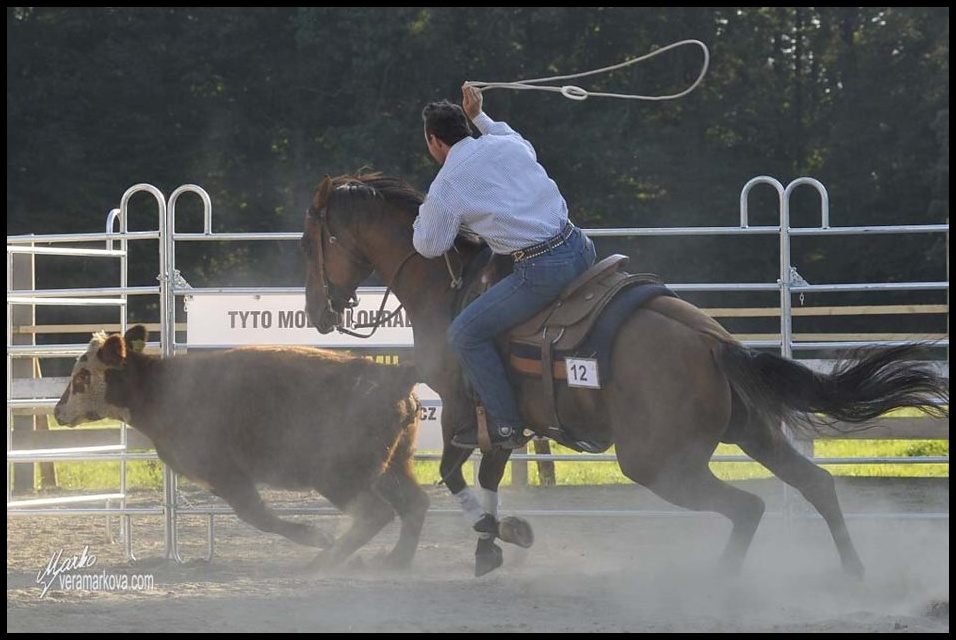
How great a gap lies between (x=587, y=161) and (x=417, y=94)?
3.64 meters

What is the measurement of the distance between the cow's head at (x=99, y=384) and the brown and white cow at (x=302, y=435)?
0.23 m

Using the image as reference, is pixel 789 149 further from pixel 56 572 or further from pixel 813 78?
pixel 56 572

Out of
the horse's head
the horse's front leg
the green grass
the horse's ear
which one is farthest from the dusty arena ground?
the green grass

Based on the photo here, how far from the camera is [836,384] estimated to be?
20.2 feet

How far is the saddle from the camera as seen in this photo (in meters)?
6.16

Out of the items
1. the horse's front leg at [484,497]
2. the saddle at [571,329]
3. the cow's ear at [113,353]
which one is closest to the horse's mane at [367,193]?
the saddle at [571,329]

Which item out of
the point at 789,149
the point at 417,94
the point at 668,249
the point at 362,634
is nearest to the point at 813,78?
the point at 789,149

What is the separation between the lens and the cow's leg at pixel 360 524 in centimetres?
768

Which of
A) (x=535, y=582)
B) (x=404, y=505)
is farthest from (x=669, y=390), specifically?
(x=404, y=505)

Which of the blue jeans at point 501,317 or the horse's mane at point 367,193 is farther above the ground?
the horse's mane at point 367,193

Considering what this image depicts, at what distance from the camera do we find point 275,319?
8.62 meters

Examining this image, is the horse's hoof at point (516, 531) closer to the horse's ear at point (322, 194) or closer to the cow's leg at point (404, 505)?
the cow's leg at point (404, 505)

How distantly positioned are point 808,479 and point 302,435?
9.22 ft

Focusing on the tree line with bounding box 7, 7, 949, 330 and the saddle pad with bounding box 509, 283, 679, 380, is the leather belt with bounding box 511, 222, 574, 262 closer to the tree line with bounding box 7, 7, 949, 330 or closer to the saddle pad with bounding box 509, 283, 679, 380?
the saddle pad with bounding box 509, 283, 679, 380
